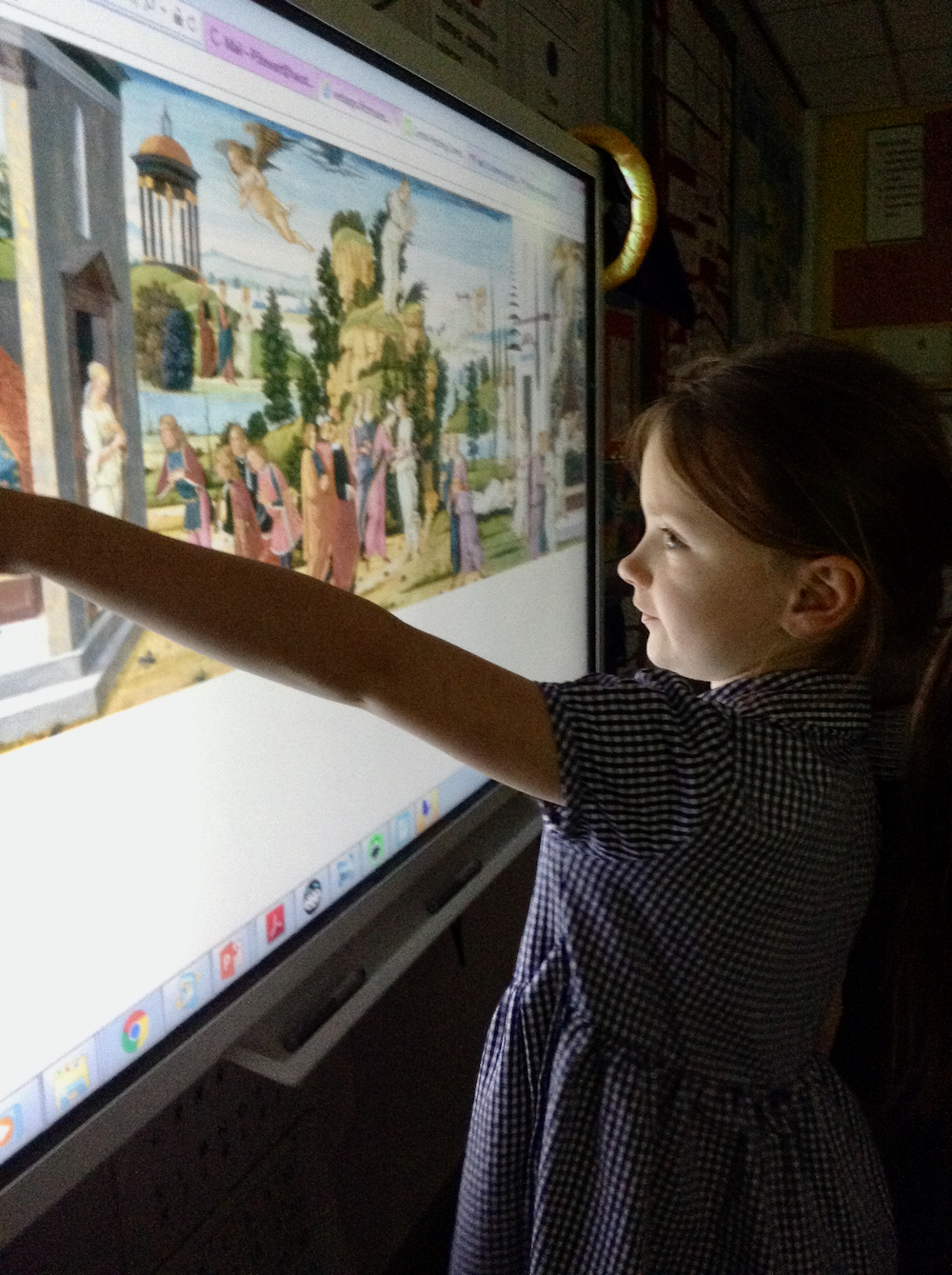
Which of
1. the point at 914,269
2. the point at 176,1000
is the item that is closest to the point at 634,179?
the point at 176,1000

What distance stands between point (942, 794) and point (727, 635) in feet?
0.67

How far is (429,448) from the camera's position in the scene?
85 centimetres

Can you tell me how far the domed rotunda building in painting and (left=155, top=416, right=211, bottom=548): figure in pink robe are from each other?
9 cm

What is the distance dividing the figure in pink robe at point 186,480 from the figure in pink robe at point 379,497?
0.61 ft

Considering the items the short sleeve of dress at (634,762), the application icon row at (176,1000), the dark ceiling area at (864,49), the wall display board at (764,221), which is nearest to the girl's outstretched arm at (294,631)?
the short sleeve of dress at (634,762)

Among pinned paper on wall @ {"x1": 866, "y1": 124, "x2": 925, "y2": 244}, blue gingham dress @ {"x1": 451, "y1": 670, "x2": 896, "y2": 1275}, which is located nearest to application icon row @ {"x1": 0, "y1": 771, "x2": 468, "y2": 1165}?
blue gingham dress @ {"x1": 451, "y1": 670, "x2": 896, "y2": 1275}

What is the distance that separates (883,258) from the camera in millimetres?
2512

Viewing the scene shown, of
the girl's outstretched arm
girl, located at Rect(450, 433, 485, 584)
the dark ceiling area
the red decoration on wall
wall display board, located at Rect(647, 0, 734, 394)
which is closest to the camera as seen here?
the girl's outstretched arm

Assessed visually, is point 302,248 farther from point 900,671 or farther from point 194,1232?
point 194,1232

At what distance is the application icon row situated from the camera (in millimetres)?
519

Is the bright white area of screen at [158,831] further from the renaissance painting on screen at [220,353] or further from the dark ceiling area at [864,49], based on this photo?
the dark ceiling area at [864,49]

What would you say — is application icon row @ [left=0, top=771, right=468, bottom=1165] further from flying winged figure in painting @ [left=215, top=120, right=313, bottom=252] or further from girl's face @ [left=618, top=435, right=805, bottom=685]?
flying winged figure in painting @ [left=215, top=120, right=313, bottom=252]

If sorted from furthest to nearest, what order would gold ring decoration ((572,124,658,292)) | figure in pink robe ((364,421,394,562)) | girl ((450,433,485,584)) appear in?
gold ring decoration ((572,124,658,292)) → girl ((450,433,485,584)) → figure in pink robe ((364,421,394,562))

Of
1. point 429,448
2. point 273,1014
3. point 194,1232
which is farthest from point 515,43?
point 194,1232
